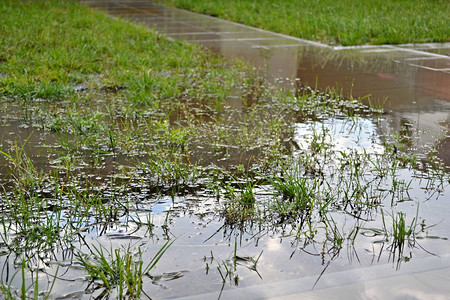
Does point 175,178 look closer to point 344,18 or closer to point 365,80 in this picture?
point 365,80

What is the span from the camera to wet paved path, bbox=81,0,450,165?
18.6 feet

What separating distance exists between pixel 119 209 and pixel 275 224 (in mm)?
887

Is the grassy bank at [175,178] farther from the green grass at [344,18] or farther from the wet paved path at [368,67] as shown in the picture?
the green grass at [344,18]

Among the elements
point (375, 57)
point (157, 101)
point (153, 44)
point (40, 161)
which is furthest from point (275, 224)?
point (153, 44)

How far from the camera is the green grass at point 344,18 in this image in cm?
1020

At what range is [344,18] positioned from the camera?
1186 centimetres

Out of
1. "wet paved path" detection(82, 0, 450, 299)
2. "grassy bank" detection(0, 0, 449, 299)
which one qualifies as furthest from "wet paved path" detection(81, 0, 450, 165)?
"grassy bank" detection(0, 0, 449, 299)

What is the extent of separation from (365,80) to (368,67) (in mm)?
844

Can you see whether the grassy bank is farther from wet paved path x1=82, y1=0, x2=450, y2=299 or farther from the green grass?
the green grass

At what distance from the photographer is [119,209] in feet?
12.0

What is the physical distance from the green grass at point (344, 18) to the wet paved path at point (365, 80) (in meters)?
0.36

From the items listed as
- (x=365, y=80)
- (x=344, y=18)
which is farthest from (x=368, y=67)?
(x=344, y=18)

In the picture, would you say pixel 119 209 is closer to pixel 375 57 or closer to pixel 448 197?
pixel 448 197

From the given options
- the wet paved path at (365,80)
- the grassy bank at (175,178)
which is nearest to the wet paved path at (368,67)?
the wet paved path at (365,80)
